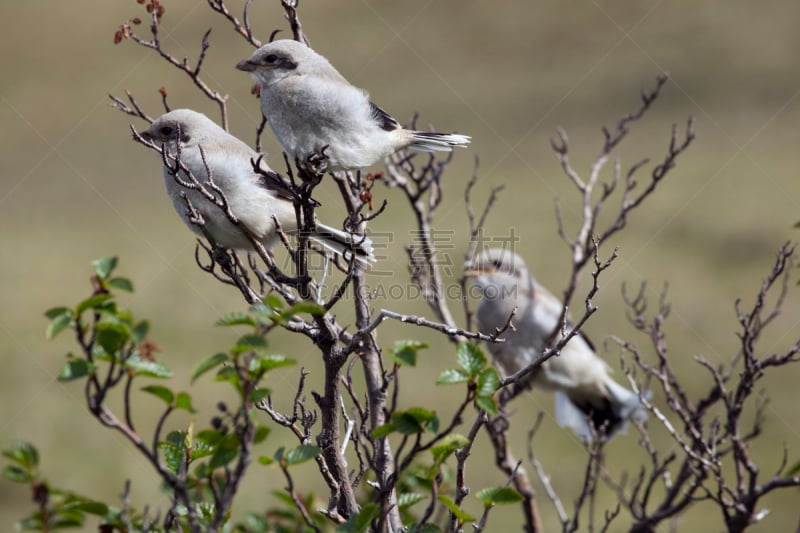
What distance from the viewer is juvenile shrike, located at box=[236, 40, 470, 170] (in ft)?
11.1

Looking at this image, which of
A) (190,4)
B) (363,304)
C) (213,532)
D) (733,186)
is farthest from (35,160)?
(213,532)

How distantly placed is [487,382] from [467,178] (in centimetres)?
1307

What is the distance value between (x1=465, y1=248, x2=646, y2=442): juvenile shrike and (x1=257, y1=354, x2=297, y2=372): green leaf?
372 centimetres

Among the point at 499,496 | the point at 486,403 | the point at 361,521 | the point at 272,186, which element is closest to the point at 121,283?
the point at 361,521

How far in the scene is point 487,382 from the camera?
2.07 meters

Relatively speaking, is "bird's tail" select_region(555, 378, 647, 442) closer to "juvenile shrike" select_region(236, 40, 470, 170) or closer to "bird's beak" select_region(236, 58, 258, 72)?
"juvenile shrike" select_region(236, 40, 470, 170)

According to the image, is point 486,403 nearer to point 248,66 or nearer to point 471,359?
point 471,359

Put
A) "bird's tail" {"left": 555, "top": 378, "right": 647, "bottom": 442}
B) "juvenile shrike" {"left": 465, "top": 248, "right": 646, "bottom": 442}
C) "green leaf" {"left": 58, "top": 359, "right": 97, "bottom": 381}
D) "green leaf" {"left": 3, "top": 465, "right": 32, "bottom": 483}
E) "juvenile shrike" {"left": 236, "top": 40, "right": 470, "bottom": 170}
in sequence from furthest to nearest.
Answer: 1. "bird's tail" {"left": 555, "top": 378, "right": 647, "bottom": 442}
2. "juvenile shrike" {"left": 465, "top": 248, "right": 646, "bottom": 442}
3. "juvenile shrike" {"left": 236, "top": 40, "right": 470, "bottom": 170}
4. "green leaf" {"left": 3, "top": 465, "right": 32, "bottom": 483}
5. "green leaf" {"left": 58, "top": 359, "right": 97, "bottom": 381}

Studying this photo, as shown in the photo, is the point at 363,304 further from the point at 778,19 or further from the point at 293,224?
the point at 778,19

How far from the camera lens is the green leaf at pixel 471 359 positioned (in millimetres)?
2086

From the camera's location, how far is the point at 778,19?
21.8m

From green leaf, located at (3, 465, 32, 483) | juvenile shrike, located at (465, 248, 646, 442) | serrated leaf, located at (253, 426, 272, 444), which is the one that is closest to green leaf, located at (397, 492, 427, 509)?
serrated leaf, located at (253, 426, 272, 444)

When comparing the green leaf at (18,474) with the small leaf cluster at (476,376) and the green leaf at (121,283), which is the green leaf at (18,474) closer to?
the green leaf at (121,283)

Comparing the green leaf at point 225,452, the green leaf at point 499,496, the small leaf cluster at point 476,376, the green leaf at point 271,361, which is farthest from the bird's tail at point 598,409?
the green leaf at point 271,361
